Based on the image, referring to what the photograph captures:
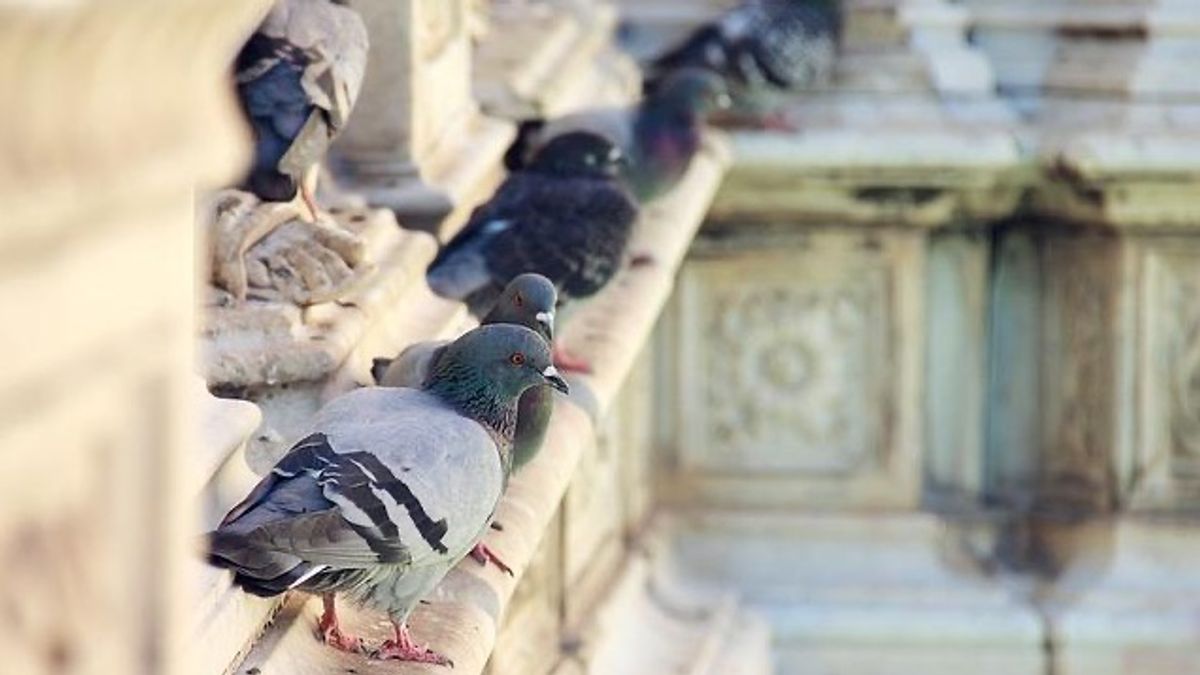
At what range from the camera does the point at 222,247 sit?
4.07 meters

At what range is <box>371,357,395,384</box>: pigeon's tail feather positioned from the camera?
425 centimetres

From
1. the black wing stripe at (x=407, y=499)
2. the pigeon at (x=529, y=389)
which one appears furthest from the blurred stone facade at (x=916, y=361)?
the black wing stripe at (x=407, y=499)

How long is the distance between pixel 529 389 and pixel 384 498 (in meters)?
1.08

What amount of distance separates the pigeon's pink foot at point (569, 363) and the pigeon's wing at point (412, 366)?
4.18 ft

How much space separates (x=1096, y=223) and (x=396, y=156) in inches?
147

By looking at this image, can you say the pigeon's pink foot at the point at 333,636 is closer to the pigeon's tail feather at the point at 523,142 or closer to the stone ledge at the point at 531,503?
the stone ledge at the point at 531,503

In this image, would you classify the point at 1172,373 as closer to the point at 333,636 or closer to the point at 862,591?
the point at 862,591

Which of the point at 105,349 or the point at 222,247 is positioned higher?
the point at 105,349

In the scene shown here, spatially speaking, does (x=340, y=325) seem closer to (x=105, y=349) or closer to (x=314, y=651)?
(x=314, y=651)

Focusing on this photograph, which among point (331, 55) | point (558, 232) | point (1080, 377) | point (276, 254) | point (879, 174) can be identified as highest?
point (331, 55)

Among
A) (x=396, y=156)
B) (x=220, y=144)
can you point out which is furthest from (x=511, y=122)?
(x=220, y=144)

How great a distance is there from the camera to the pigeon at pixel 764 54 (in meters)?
9.14

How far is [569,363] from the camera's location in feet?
18.2

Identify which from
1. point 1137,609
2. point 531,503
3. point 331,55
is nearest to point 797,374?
point 1137,609
